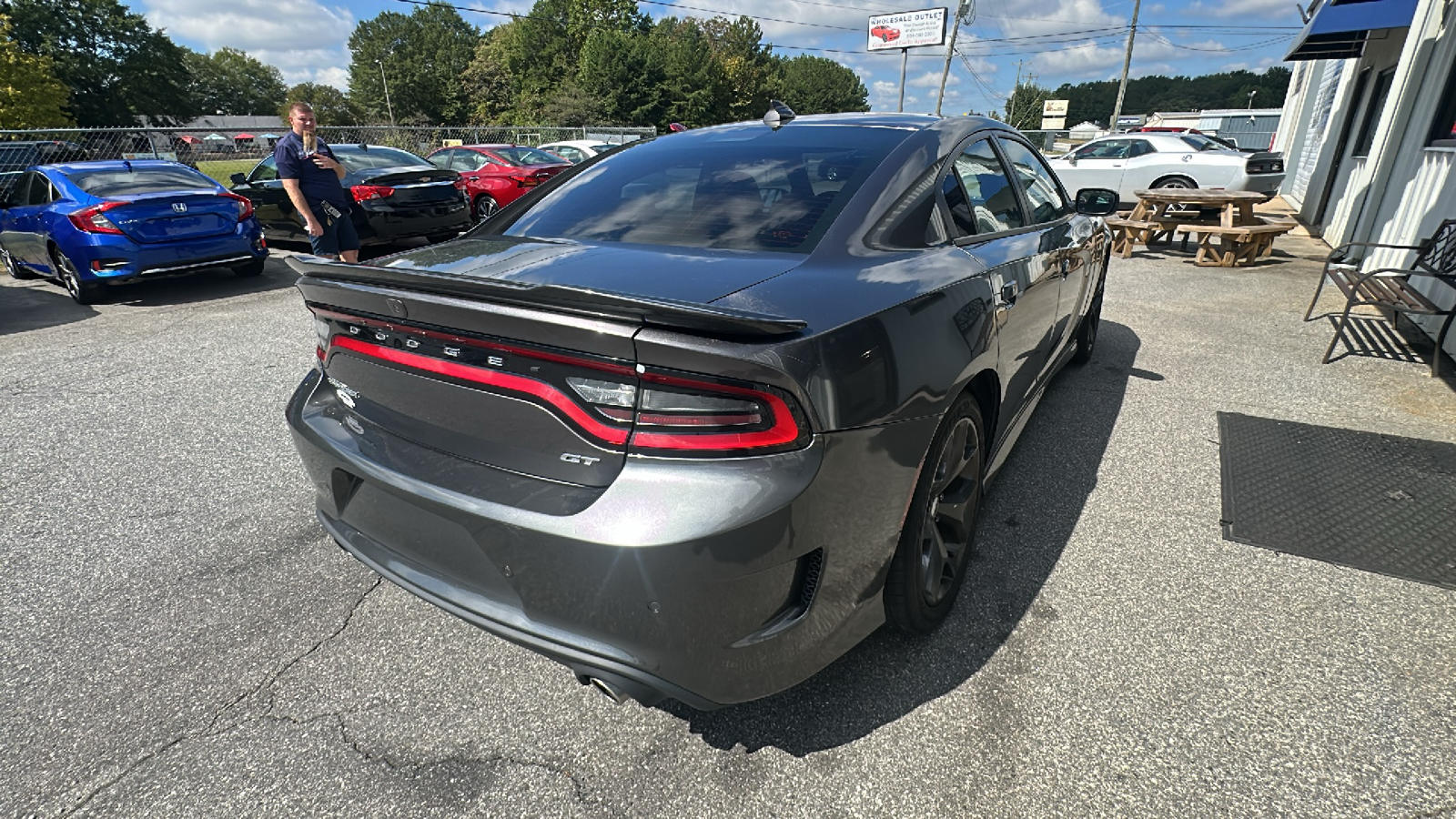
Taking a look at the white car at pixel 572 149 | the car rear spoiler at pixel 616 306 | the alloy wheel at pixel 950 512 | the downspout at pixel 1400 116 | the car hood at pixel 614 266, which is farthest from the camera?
the white car at pixel 572 149

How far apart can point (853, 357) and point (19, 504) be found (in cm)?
379

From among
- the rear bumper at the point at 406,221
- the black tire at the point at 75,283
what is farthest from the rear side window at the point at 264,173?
the black tire at the point at 75,283

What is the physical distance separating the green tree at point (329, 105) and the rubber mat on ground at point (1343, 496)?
88388mm

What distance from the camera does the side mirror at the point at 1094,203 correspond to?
160 inches

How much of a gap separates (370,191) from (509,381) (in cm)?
830

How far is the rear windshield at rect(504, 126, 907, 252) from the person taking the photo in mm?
2035

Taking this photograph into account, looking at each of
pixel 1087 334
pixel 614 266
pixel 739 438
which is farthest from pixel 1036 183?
pixel 739 438

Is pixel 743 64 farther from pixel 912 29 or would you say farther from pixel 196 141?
pixel 196 141

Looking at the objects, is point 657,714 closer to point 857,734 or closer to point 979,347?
point 857,734

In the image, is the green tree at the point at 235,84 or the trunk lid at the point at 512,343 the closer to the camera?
the trunk lid at the point at 512,343

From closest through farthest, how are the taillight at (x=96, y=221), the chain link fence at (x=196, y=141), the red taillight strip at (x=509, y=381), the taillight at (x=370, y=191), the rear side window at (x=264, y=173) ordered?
the red taillight strip at (x=509, y=381)
the taillight at (x=96, y=221)
the taillight at (x=370, y=191)
the rear side window at (x=264, y=173)
the chain link fence at (x=196, y=141)

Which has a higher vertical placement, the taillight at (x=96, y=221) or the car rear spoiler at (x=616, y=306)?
Answer: the car rear spoiler at (x=616, y=306)

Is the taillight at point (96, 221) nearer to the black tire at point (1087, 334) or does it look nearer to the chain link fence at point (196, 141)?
the chain link fence at point (196, 141)

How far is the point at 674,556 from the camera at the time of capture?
4.43 feet
